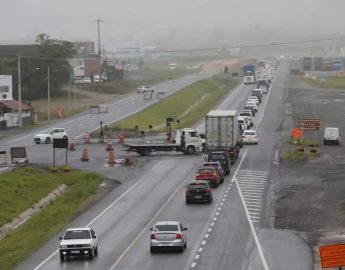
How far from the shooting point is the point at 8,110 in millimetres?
113500

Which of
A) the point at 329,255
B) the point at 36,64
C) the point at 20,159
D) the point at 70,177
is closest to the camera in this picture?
the point at 329,255

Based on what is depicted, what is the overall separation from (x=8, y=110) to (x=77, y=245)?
7657 cm

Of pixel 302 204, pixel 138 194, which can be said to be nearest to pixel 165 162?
pixel 138 194

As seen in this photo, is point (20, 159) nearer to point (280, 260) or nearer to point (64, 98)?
point (280, 260)


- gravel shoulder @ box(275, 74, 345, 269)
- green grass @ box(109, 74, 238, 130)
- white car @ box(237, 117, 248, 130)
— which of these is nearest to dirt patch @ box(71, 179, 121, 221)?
gravel shoulder @ box(275, 74, 345, 269)

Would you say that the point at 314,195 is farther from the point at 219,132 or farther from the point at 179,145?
the point at 179,145

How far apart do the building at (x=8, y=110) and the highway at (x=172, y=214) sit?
73.3 feet

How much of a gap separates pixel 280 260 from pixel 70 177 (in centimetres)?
3155

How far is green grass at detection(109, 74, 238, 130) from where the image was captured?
115706 mm

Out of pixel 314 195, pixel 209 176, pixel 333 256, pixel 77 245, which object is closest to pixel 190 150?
pixel 209 176

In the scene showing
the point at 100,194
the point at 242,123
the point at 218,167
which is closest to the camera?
the point at 100,194

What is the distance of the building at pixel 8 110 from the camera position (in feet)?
360

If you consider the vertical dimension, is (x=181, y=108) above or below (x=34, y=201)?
below

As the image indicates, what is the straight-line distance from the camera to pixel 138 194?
2333 inches
